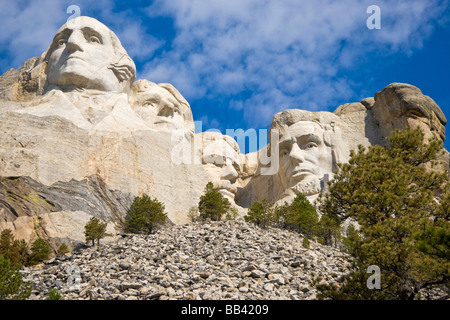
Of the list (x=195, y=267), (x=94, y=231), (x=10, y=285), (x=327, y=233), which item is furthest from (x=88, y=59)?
(x=10, y=285)

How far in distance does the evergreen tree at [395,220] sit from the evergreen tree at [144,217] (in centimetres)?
635

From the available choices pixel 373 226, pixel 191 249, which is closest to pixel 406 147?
pixel 373 226

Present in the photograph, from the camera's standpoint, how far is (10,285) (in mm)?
12664

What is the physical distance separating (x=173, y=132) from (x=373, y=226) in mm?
13469

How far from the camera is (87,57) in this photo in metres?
25.3

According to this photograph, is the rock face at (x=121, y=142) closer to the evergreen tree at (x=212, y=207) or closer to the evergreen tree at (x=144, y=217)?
the evergreen tree at (x=144, y=217)

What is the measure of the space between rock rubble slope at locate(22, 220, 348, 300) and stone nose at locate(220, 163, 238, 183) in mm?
9493

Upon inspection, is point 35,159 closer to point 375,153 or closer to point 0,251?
point 0,251

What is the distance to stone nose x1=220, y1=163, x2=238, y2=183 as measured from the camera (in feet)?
95.4

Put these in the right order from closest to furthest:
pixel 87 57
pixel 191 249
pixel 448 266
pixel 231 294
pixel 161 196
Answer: pixel 448 266
pixel 231 294
pixel 191 249
pixel 161 196
pixel 87 57

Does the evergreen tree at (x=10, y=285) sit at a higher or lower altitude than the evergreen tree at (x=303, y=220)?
lower

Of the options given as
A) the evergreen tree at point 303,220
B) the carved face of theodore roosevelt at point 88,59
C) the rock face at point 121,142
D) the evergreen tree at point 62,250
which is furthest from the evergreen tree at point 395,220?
the carved face of theodore roosevelt at point 88,59

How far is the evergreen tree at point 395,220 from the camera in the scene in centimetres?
1238

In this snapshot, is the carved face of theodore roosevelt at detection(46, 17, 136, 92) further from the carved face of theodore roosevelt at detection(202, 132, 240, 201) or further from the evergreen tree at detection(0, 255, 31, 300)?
the evergreen tree at detection(0, 255, 31, 300)
